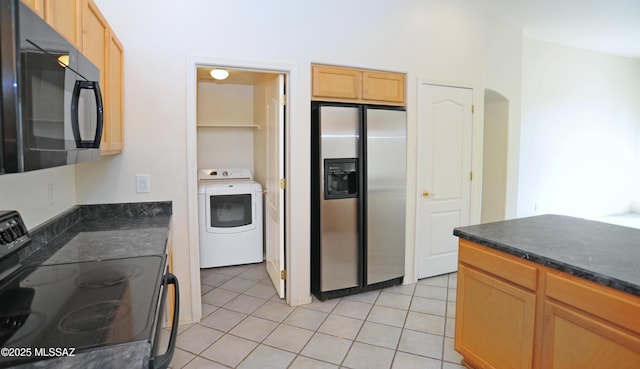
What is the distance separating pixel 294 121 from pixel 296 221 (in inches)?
32.2

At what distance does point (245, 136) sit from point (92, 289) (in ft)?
11.6

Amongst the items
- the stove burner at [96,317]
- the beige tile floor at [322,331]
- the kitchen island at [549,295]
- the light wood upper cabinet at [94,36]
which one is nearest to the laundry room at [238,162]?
the beige tile floor at [322,331]

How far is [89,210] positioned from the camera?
226cm

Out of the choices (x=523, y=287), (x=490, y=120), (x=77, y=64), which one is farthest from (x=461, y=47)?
(x=77, y=64)

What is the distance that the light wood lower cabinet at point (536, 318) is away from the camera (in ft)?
4.30

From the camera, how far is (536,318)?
160cm

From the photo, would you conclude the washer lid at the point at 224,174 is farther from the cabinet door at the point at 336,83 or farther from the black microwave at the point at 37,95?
the black microwave at the point at 37,95

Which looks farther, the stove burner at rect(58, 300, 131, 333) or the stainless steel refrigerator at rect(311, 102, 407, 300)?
the stainless steel refrigerator at rect(311, 102, 407, 300)

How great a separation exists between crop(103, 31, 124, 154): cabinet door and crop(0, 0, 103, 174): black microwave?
0.75 meters

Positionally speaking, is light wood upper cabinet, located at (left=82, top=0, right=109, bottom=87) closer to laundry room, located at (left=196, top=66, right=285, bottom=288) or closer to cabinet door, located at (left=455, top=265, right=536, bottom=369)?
laundry room, located at (left=196, top=66, right=285, bottom=288)

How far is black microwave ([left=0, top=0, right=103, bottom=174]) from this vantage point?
707mm

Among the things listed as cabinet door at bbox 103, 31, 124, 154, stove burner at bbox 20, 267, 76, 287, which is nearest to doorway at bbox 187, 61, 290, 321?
cabinet door at bbox 103, 31, 124, 154

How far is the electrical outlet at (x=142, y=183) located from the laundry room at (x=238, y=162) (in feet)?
3.30

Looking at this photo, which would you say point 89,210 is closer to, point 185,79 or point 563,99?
point 185,79
